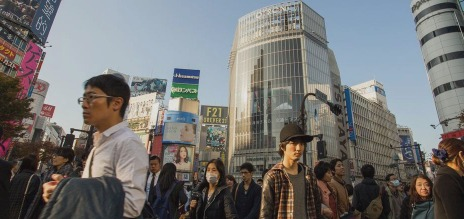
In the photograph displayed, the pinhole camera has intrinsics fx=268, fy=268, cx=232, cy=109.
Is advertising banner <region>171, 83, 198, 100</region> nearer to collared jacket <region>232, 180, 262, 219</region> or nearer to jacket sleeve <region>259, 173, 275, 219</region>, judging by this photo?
collared jacket <region>232, 180, 262, 219</region>

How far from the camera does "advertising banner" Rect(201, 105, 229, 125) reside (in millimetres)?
73375

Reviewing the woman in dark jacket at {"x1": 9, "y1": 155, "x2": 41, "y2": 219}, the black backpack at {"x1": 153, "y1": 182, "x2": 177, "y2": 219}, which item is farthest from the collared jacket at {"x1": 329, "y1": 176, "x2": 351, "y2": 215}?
the woman in dark jacket at {"x1": 9, "y1": 155, "x2": 41, "y2": 219}

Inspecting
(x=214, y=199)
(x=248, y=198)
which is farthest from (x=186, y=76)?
(x=214, y=199)

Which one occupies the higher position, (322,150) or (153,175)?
(322,150)

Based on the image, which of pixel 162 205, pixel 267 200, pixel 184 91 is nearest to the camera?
pixel 267 200

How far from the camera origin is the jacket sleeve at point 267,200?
2758mm

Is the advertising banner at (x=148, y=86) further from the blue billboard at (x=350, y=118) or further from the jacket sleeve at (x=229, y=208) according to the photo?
the jacket sleeve at (x=229, y=208)

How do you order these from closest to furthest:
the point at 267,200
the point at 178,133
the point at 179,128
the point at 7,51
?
1. the point at 267,200
2. the point at 7,51
3. the point at 178,133
4. the point at 179,128

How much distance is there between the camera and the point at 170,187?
15.5 ft

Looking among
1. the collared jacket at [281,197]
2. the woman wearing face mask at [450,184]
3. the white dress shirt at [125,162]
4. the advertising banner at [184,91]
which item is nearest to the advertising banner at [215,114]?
the advertising banner at [184,91]

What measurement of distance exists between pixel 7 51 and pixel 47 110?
5478 centimetres

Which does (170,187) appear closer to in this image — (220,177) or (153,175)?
(153,175)

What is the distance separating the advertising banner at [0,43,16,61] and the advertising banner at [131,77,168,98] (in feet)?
161

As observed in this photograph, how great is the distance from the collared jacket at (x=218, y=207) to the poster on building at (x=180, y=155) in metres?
50.5
